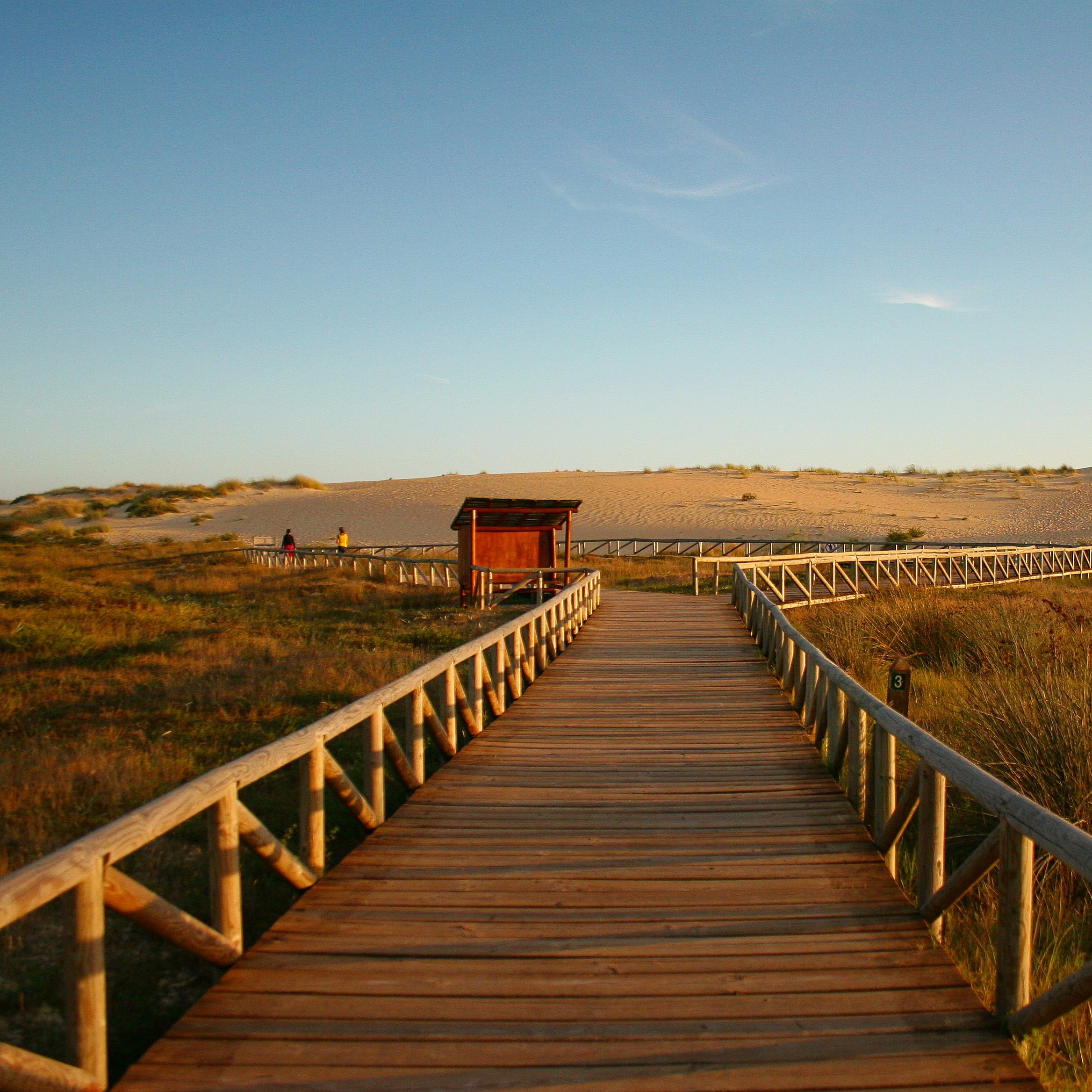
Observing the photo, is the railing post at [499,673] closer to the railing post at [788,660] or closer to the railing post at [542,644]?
the railing post at [542,644]

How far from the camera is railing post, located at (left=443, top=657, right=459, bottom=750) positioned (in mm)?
7031

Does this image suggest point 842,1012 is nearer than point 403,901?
Yes

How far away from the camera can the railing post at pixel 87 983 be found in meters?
2.82

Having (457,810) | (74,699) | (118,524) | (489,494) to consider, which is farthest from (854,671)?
(118,524)

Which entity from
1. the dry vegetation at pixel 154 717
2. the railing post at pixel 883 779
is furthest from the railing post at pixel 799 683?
the dry vegetation at pixel 154 717

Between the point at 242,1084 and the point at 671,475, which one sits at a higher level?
the point at 671,475

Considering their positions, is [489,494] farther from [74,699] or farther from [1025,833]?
[1025,833]

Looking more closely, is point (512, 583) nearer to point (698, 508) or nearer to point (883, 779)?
point (883, 779)

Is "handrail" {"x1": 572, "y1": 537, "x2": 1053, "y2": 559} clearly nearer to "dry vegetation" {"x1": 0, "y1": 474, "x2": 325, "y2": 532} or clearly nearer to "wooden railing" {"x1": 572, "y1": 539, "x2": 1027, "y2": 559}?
"wooden railing" {"x1": 572, "y1": 539, "x2": 1027, "y2": 559}

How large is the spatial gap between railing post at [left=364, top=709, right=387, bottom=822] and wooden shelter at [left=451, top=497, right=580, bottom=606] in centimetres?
1390

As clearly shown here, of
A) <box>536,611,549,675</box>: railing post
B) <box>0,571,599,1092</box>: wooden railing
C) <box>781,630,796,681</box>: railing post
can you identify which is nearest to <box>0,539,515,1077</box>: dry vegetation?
<box>0,571,599,1092</box>: wooden railing

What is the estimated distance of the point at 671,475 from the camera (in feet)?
266

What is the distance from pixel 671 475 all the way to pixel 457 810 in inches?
3018

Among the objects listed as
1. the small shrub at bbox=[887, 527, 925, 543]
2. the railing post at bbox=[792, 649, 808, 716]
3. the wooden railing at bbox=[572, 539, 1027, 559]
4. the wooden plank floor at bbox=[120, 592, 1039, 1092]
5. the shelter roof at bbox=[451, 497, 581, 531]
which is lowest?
the wooden plank floor at bbox=[120, 592, 1039, 1092]
